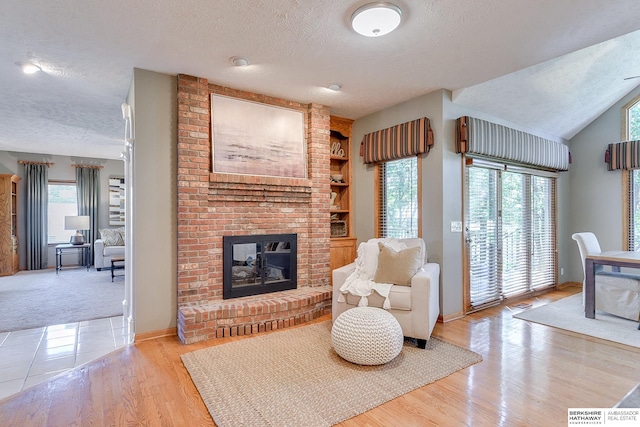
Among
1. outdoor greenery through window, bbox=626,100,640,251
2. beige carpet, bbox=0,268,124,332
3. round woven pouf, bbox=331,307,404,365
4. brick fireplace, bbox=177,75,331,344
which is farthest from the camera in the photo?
outdoor greenery through window, bbox=626,100,640,251

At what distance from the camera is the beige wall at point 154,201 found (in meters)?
3.08

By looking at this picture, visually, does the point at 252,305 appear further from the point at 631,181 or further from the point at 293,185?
the point at 631,181

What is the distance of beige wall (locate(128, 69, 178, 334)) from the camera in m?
3.08

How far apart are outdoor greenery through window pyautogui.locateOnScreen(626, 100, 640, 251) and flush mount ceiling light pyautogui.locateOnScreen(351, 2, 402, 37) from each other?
4.80 meters

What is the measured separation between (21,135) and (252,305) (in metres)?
5.45

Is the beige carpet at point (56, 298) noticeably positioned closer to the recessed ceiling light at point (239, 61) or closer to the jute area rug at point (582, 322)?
the recessed ceiling light at point (239, 61)

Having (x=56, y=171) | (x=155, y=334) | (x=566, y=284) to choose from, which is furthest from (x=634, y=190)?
(x=56, y=171)

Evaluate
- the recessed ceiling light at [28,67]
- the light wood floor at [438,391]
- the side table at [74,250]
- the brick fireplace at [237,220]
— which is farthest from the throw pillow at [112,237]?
the light wood floor at [438,391]

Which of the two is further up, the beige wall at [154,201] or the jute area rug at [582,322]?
the beige wall at [154,201]

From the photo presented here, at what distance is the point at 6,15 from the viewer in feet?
7.18

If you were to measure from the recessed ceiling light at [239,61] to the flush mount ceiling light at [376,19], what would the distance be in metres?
1.07

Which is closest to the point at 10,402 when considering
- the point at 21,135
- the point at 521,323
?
the point at 521,323

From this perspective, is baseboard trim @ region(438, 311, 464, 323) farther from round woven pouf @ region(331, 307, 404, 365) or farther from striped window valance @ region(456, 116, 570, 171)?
striped window valance @ region(456, 116, 570, 171)

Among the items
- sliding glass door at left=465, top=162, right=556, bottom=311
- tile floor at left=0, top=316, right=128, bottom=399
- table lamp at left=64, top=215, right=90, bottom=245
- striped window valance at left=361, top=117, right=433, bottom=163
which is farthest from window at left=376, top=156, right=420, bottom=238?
table lamp at left=64, top=215, right=90, bottom=245
